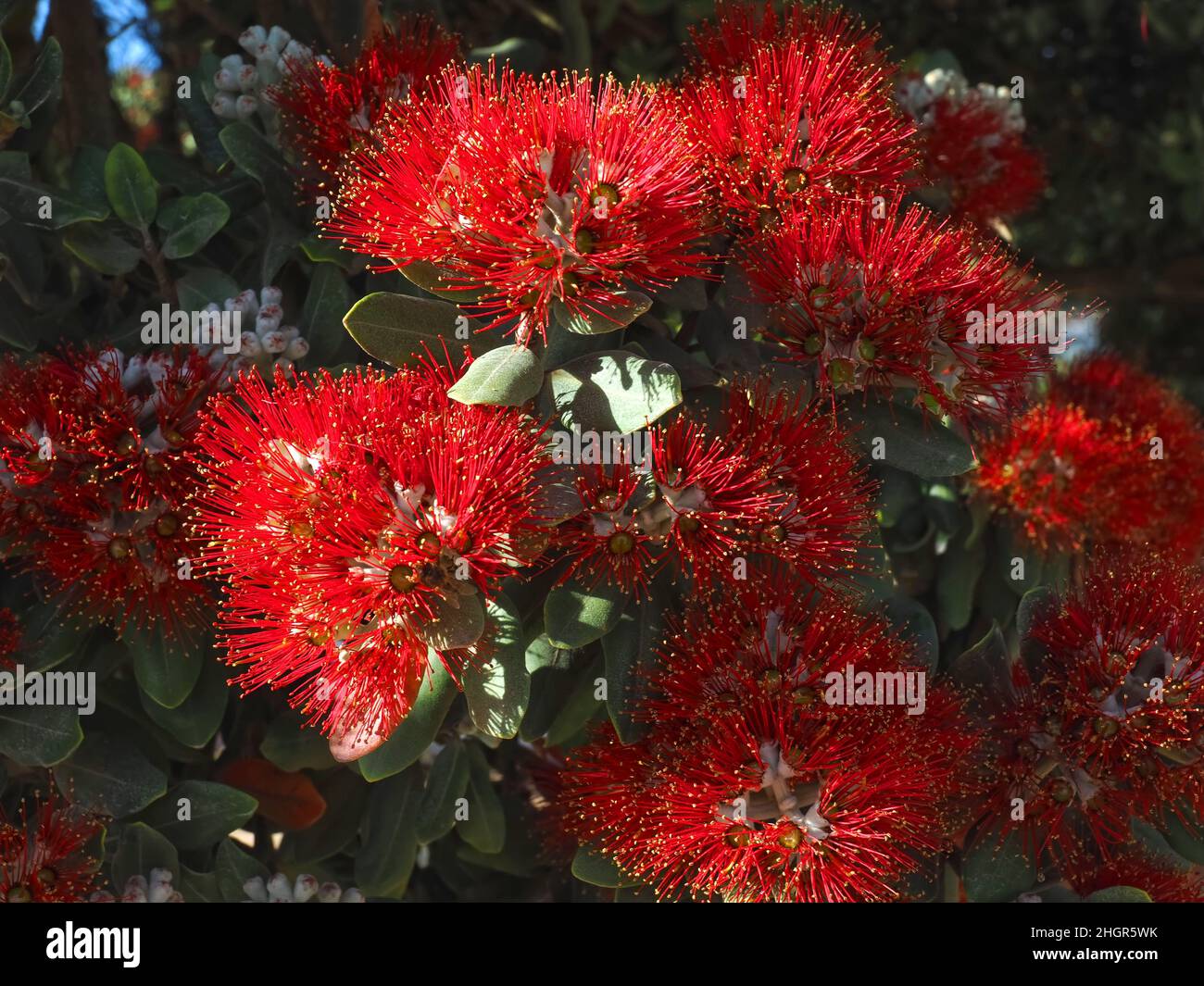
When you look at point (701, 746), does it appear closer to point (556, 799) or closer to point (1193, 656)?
point (556, 799)

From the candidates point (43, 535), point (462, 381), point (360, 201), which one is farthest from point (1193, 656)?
point (43, 535)

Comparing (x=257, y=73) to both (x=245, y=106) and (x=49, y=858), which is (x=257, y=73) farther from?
(x=49, y=858)

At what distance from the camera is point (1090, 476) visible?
204 cm

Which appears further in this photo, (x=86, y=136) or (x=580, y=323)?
(x=86, y=136)

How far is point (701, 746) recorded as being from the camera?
1.51m

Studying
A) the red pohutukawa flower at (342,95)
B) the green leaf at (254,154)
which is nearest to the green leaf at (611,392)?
the red pohutukawa flower at (342,95)

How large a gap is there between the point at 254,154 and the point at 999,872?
147cm

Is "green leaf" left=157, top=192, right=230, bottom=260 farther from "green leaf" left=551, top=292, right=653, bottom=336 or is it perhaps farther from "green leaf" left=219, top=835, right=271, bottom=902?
"green leaf" left=219, top=835, right=271, bottom=902

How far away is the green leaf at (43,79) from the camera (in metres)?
1.76

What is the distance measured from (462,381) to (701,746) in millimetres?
531

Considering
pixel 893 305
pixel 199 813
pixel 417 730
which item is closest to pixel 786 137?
pixel 893 305

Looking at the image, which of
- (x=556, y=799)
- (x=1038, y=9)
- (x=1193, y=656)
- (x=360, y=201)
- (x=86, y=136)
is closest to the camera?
(x=360, y=201)

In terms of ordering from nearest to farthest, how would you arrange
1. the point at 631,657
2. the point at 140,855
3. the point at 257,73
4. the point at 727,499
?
the point at 727,499 → the point at 631,657 → the point at 140,855 → the point at 257,73

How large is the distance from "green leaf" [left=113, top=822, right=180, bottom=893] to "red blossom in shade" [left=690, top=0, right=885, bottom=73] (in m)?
1.32
